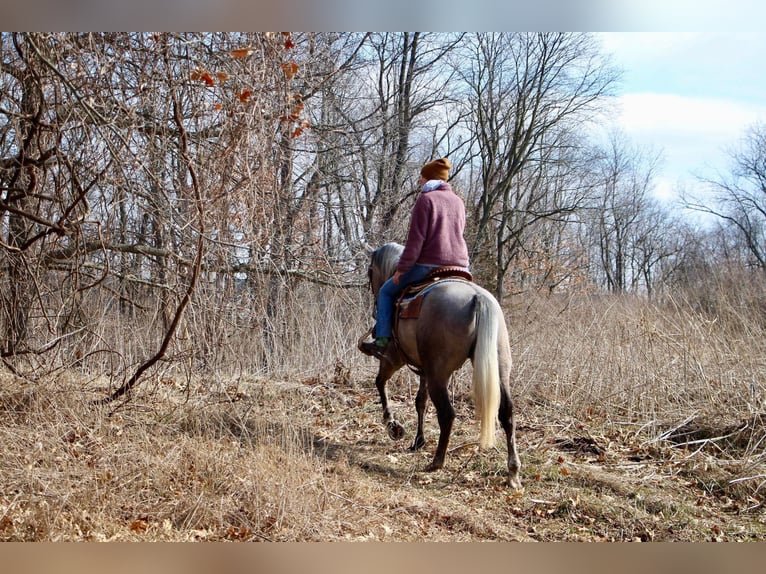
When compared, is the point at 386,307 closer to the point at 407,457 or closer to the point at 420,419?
the point at 420,419

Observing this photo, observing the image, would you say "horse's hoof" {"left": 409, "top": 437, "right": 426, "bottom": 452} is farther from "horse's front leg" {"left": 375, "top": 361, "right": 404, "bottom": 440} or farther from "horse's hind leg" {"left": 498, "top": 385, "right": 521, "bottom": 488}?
"horse's hind leg" {"left": 498, "top": 385, "right": 521, "bottom": 488}

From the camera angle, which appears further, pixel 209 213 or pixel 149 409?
pixel 149 409

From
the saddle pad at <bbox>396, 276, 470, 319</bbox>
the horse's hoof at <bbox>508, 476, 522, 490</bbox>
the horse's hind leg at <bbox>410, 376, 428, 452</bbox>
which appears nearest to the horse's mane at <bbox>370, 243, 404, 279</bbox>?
the saddle pad at <bbox>396, 276, 470, 319</bbox>

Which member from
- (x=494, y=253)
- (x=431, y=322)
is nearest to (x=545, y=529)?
(x=431, y=322)

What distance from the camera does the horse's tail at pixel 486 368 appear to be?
4.61m

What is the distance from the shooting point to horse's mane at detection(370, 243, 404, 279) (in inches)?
241

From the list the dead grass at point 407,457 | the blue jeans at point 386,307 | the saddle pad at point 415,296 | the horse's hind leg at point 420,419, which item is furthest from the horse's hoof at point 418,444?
the saddle pad at point 415,296

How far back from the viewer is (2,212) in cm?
577

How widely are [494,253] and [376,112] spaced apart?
4.99 meters

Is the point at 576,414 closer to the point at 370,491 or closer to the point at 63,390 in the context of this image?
the point at 370,491

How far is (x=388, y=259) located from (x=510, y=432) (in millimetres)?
2056

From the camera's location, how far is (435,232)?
17.6 ft

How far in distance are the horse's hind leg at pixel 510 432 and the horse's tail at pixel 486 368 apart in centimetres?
27

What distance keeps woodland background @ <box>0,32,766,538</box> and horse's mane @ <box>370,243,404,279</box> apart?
54cm
